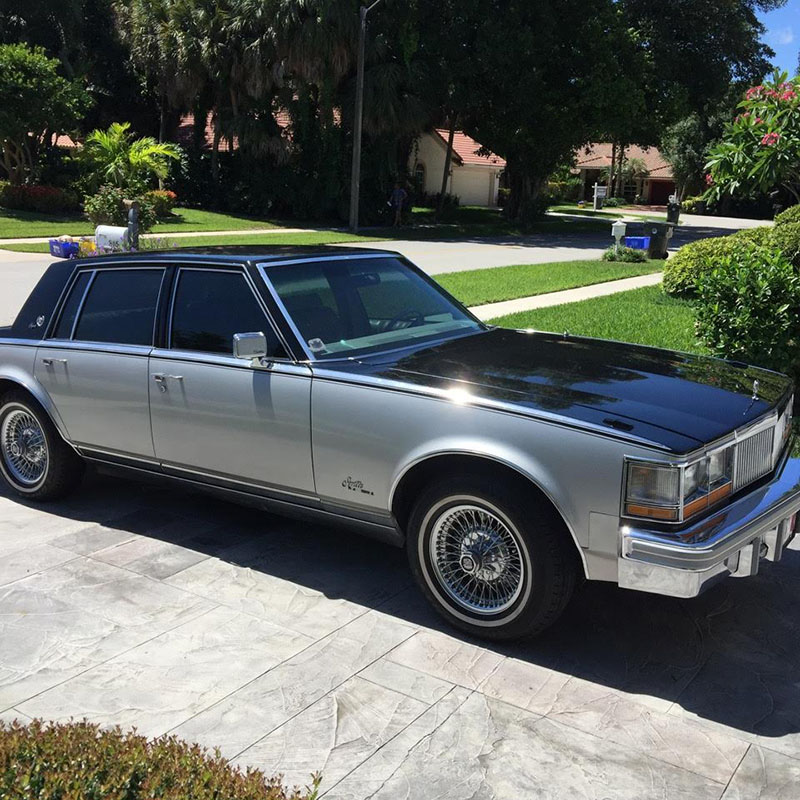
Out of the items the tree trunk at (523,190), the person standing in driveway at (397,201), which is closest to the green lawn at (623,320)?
the person standing in driveway at (397,201)

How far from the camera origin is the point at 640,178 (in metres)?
76.8

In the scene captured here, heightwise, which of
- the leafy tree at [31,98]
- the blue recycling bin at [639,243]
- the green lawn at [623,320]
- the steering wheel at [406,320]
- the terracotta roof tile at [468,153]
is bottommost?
the green lawn at [623,320]

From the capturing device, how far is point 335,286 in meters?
5.23

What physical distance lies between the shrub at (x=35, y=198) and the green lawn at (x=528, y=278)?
18.3m

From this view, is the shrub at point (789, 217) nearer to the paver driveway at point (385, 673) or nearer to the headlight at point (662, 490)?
the paver driveway at point (385, 673)

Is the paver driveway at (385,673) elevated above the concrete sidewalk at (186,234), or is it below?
below

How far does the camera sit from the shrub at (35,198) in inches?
1254

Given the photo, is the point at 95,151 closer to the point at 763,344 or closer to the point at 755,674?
the point at 763,344

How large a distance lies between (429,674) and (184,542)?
2.06 metres

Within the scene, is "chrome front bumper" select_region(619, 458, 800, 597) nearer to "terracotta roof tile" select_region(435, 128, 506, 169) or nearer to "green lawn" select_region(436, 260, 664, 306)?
"green lawn" select_region(436, 260, 664, 306)

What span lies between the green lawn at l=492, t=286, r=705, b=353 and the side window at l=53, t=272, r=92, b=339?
258 inches

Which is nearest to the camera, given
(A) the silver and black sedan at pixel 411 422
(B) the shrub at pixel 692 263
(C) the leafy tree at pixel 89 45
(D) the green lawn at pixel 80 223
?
(A) the silver and black sedan at pixel 411 422

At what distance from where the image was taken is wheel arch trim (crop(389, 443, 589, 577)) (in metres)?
3.84

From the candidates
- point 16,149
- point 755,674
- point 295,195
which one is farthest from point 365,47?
point 755,674
